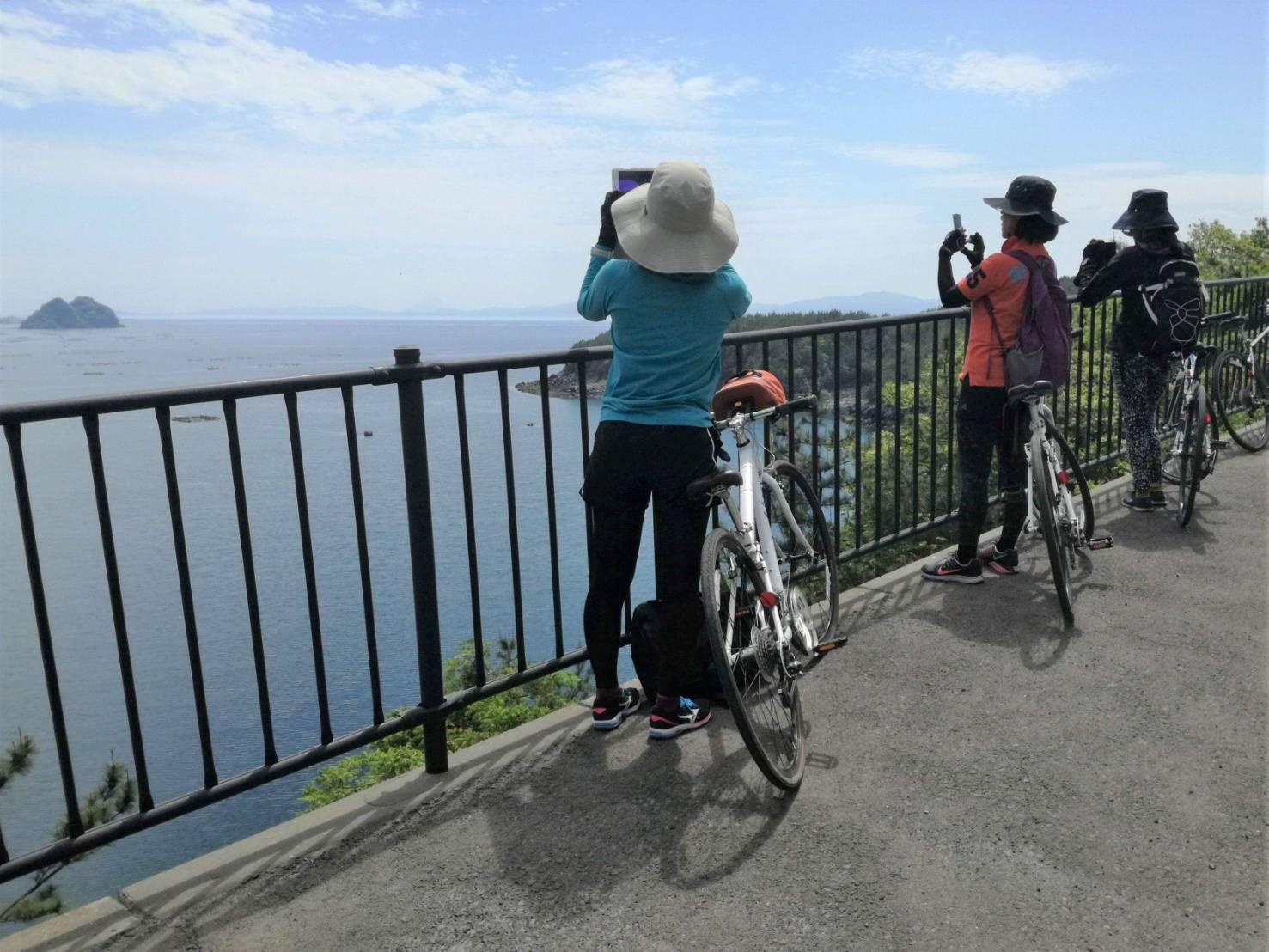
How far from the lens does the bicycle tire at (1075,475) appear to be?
560 cm

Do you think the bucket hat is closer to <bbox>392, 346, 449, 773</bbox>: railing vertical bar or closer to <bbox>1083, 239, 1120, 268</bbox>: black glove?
<bbox>392, 346, 449, 773</bbox>: railing vertical bar

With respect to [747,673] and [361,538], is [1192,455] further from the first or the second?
[361,538]

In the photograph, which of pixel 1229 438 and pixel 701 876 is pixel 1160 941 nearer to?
pixel 701 876

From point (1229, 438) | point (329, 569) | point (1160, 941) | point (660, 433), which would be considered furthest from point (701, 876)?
point (329, 569)

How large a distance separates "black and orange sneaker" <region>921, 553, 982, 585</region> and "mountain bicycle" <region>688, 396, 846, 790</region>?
179 centimetres

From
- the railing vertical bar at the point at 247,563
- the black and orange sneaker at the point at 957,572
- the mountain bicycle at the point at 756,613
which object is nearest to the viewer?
the railing vertical bar at the point at 247,563

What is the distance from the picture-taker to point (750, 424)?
13.1 feet

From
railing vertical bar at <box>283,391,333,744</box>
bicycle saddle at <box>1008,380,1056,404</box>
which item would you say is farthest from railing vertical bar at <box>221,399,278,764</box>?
bicycle saddle at <box>1008,380,1056,404</box>

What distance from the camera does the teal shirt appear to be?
355cm

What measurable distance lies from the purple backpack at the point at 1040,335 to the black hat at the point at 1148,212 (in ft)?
5.69

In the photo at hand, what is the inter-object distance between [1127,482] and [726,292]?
546 cm

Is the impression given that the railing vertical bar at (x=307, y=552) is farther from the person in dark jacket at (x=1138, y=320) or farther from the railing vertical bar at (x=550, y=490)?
the person in dark jacket at (x=1138, y=320)

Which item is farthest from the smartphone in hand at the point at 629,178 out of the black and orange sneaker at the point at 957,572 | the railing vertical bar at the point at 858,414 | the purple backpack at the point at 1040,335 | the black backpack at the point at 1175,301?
the black backpack at the point at 1175,301

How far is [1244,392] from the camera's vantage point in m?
9.30
